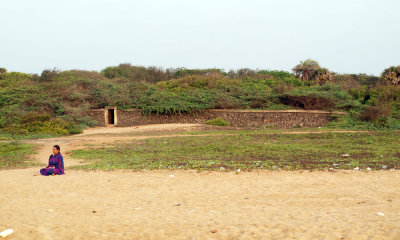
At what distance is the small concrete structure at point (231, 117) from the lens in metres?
28.4

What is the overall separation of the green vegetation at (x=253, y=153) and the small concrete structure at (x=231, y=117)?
6996mm

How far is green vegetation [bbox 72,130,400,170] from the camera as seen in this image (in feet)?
39.7

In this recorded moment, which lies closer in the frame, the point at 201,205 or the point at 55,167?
the point at 201,205

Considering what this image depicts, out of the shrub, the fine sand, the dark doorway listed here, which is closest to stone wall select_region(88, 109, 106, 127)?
the dark doorway

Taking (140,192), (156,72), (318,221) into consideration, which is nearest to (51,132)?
(140,192)

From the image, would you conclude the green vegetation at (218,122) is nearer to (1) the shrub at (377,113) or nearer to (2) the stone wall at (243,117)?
(2) the stone wall at (243,117)

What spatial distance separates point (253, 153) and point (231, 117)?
50.1ft

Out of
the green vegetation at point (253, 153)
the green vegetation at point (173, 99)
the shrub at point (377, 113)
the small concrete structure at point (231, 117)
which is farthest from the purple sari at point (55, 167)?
the shrub at point (377, 113)

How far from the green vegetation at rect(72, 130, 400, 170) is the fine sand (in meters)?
1.21

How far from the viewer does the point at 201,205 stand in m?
7.55

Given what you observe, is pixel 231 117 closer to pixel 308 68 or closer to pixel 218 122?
pixel 218 122

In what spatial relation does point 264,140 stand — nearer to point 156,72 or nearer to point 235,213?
point 235,213

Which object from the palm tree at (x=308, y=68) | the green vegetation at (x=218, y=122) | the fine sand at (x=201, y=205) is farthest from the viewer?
the palm tree at (x=308, y=68)

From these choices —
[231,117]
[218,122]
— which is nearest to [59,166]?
[218,122]
